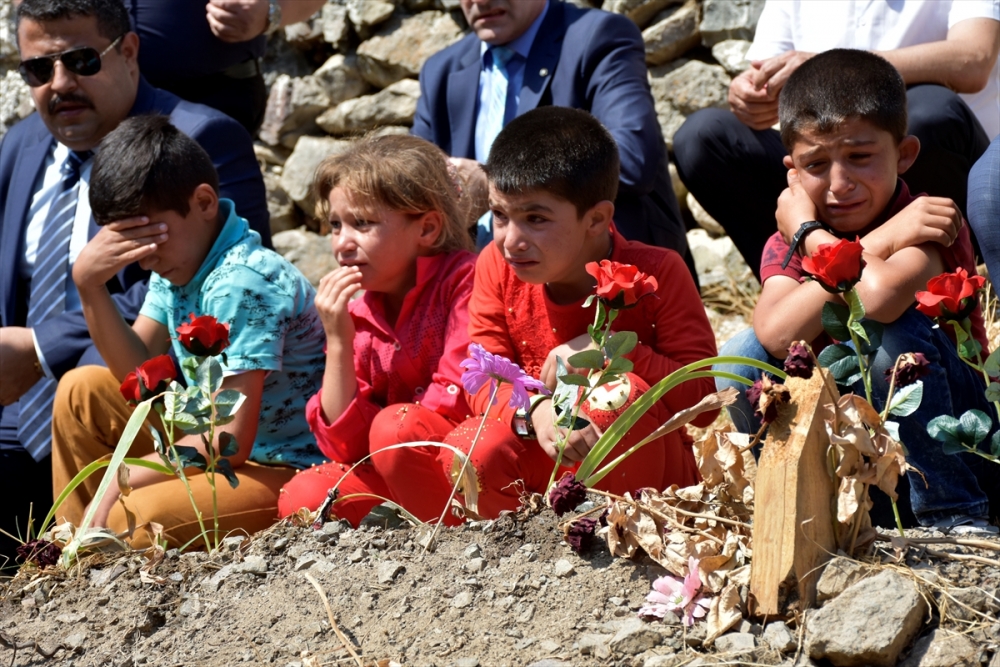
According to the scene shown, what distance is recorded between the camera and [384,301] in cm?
279

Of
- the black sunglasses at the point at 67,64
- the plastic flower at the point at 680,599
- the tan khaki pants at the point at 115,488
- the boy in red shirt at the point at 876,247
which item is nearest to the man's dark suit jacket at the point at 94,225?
the black sunglasses at the point at 67,64

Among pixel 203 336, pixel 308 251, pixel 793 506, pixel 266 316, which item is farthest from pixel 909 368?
pixel 308 251

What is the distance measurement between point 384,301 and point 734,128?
1.21m

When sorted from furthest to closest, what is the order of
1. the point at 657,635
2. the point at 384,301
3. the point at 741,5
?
the point at 741,5
the point at 384,301
the point at 657,635

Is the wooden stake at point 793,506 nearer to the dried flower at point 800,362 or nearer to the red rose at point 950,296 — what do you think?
the dried flower at point 800,362

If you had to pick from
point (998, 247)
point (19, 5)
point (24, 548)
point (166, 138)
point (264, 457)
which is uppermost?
point (19, 5)

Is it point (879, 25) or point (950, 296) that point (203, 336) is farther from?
point (879, 25)

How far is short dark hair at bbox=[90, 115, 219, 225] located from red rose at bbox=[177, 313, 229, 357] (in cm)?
88

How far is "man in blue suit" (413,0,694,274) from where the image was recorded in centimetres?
323

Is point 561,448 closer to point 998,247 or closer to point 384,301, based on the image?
point 384,301

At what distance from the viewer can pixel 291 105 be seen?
5.78m

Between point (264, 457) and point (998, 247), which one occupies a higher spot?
point (998, 247)

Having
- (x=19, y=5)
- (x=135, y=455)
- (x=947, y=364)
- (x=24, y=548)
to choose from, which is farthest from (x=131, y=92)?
(x=947, y=364)

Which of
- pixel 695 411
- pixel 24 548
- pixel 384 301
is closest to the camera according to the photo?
pixel 695 411
